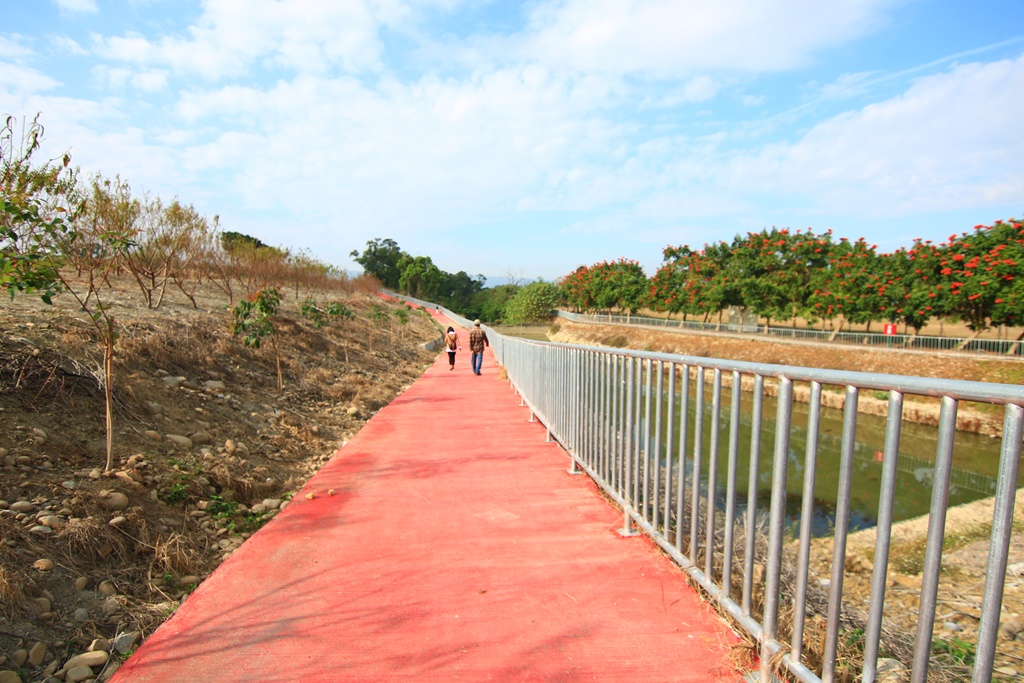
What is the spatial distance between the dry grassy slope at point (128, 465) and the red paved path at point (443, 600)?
480 mm

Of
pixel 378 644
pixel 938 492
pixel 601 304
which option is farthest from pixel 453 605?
pixel 601 304

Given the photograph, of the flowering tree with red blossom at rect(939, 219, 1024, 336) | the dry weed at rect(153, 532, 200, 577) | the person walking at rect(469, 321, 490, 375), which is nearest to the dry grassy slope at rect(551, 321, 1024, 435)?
the flowering tree with red blossom at rect(939, 219, 1024, 336)

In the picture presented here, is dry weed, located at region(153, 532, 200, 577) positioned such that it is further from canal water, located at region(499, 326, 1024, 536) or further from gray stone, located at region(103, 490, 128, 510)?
canal water, located at region(499, 326, 1024, 536)

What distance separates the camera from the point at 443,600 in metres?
2.82

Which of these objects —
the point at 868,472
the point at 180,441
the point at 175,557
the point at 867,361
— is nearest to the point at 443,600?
the point at 175,557

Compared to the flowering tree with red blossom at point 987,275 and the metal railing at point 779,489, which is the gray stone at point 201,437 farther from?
the flowering tree with red blossom at point 987,275

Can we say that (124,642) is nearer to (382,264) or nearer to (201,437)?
(201,437)

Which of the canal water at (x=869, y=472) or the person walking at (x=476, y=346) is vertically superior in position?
the person walking at (x=476, y=346)

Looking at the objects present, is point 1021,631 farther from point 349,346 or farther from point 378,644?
point 349,346

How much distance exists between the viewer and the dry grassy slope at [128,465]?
9.64 ft

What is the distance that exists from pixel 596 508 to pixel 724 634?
170 cm

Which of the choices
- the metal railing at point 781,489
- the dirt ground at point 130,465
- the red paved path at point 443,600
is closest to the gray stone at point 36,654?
the dirt ground at point 130,465

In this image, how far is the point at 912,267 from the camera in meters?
28.7

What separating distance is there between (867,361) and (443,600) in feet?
91.0
